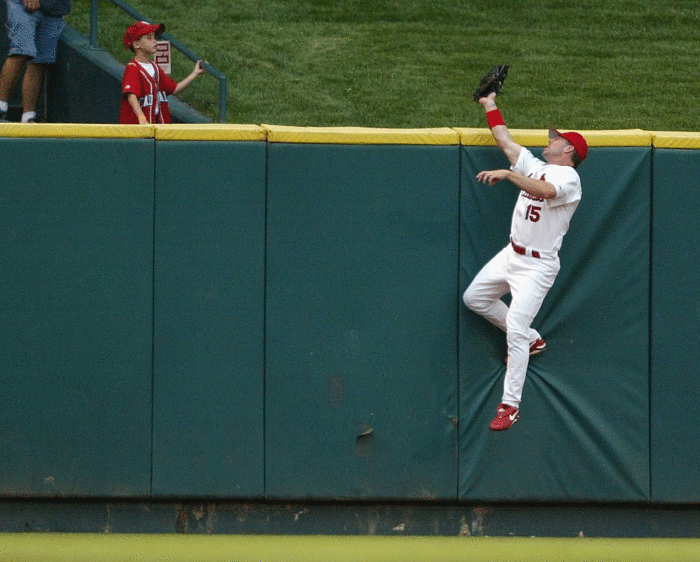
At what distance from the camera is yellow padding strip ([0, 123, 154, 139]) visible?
6162mm

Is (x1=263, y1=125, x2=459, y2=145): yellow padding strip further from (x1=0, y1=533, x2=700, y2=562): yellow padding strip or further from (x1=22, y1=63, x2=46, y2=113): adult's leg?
(x1=22, y1=63, x2=46, y2=113): adult's leg

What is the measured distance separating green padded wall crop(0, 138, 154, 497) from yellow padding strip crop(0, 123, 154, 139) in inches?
2.1

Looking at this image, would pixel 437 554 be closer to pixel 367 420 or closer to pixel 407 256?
pixel 367 420

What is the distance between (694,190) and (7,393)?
14.2ft

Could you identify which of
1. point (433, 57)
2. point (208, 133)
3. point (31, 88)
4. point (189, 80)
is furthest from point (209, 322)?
point (433, 57)

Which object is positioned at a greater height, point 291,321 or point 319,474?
point 291,321

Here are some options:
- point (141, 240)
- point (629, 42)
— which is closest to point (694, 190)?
point (141, 240)

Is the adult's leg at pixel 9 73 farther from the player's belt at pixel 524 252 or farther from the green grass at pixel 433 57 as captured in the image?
the player's belt at pixel 524 252

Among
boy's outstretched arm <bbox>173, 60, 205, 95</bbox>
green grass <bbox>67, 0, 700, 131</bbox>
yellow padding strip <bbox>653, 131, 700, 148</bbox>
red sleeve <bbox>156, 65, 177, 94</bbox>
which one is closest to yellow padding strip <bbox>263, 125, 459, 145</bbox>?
yellow padding strip <bbox>653, 131, 700, 148</bbox>

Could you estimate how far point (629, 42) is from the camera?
12836mm

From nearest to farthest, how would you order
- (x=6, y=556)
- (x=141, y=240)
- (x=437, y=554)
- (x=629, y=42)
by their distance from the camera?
(x=6, y=556) → (x=437, y=554) → (x=141, y=240) → (x=629, y=42)

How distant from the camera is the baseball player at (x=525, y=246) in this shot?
19.4ft

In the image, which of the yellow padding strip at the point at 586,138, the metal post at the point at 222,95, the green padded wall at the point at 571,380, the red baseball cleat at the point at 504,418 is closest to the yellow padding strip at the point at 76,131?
the yellow padding strip at the point at 586,138

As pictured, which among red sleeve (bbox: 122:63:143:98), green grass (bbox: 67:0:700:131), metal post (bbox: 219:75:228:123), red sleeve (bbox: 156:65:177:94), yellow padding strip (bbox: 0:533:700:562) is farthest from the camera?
green grass (bbox: 67:0:700:131)
